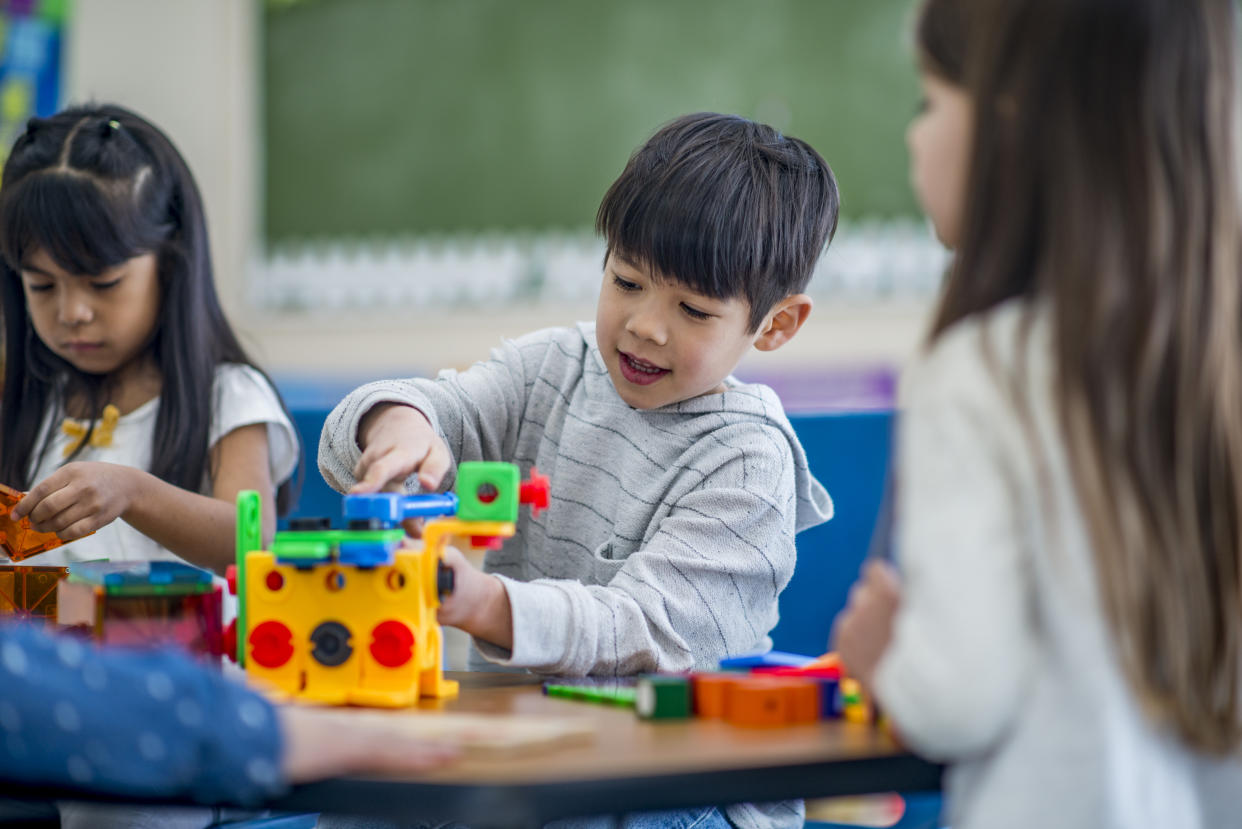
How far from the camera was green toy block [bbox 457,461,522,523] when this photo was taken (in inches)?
34.2

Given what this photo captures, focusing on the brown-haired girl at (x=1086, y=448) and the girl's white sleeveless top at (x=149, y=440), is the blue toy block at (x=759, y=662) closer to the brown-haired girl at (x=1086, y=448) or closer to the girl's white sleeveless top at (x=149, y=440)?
the brown-haired girl at (x=1086, y=448)

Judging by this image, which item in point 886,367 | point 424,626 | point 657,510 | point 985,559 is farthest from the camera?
point 886,367

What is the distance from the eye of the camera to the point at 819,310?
9.87 feet

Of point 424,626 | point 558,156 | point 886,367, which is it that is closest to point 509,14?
point 558,156

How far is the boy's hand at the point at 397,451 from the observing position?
0.98 metres

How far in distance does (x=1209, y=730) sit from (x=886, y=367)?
2.38 metres

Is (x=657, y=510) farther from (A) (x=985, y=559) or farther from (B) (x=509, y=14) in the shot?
(B) (x=509, y=14)

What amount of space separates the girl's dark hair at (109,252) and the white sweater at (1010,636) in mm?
1044

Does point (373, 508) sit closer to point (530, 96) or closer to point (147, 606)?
point (147, 606)

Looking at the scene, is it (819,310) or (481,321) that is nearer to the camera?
(819,310)

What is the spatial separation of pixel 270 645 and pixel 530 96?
268cm

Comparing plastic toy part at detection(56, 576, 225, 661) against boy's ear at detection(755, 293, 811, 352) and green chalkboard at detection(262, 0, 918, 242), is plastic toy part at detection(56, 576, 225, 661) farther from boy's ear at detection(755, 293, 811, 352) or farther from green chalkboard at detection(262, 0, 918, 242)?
green chalkboard at detection(262, 0, 918, 242)

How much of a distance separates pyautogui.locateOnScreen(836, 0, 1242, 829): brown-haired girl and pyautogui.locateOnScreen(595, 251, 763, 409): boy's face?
472mm

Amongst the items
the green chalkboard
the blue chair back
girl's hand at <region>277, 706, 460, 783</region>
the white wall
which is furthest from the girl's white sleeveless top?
the white wall
